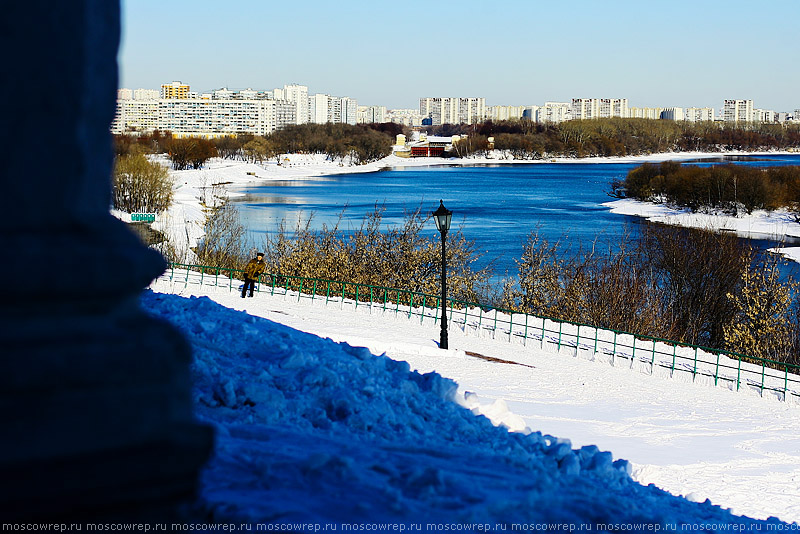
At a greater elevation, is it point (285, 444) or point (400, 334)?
point (285, 444)

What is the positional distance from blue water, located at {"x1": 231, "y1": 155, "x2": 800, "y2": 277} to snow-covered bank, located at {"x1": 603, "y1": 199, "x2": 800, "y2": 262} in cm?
216

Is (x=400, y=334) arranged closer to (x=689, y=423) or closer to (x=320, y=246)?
(x=689, y=423)

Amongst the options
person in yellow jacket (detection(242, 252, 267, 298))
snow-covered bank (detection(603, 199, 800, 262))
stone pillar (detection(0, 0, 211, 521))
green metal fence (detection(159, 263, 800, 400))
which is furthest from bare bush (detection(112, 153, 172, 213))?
stone pillar (detection(0, 0, 211, 521))

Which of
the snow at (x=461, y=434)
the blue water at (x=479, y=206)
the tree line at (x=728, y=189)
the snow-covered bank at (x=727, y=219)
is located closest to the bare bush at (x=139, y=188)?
the blue water at (x=479, y=206)

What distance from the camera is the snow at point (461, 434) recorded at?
454cm

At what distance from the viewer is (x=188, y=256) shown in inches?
1286

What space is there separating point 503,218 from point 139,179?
21488mm

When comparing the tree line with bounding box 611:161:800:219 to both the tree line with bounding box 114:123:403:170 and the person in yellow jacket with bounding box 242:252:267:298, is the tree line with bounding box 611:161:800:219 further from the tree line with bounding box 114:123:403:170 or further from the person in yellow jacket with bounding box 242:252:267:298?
the tree line with bounding box 114:123:403:170

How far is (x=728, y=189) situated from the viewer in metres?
60.7

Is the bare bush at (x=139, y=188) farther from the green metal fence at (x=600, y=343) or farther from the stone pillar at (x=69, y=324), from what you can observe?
the stone pillar at (x=69, y=324)

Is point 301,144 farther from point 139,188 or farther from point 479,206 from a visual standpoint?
point 139,188

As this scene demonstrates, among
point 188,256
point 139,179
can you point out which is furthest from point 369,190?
point 188,256

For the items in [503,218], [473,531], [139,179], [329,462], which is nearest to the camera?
[473,531]

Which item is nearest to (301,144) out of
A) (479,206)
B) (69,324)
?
(479,206)
